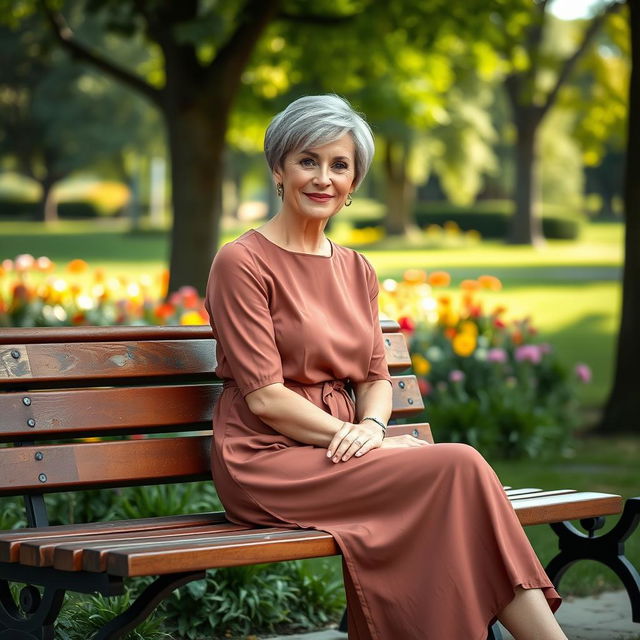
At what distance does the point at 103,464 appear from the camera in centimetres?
403

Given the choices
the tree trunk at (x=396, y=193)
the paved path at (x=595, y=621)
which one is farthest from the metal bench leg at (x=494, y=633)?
the tree trunk at (x=396, y=193)

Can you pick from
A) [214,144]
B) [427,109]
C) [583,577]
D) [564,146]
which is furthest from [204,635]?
[564,146]

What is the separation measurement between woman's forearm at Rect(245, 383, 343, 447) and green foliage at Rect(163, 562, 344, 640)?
105 cm

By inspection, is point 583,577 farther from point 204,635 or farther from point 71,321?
point 71,321

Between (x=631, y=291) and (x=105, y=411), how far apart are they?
236 inches

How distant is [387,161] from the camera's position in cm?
4191

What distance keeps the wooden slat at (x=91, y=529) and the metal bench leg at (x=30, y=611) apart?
13 cm

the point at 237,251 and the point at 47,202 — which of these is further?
the point at 47,202

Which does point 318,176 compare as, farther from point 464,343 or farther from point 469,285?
point 469,285

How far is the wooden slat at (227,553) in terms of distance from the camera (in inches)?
124

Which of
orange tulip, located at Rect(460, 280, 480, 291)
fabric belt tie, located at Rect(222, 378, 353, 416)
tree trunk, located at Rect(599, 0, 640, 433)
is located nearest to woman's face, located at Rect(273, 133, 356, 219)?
fabric belt tie, located at Rect(222, 378, 353, 416)

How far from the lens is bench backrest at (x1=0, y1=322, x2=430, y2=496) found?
391cm

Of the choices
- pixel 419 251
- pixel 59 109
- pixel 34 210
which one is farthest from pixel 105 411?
pixel 34 210

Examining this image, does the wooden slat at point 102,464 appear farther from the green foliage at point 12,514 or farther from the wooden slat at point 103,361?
the green foliage at point 12,514
